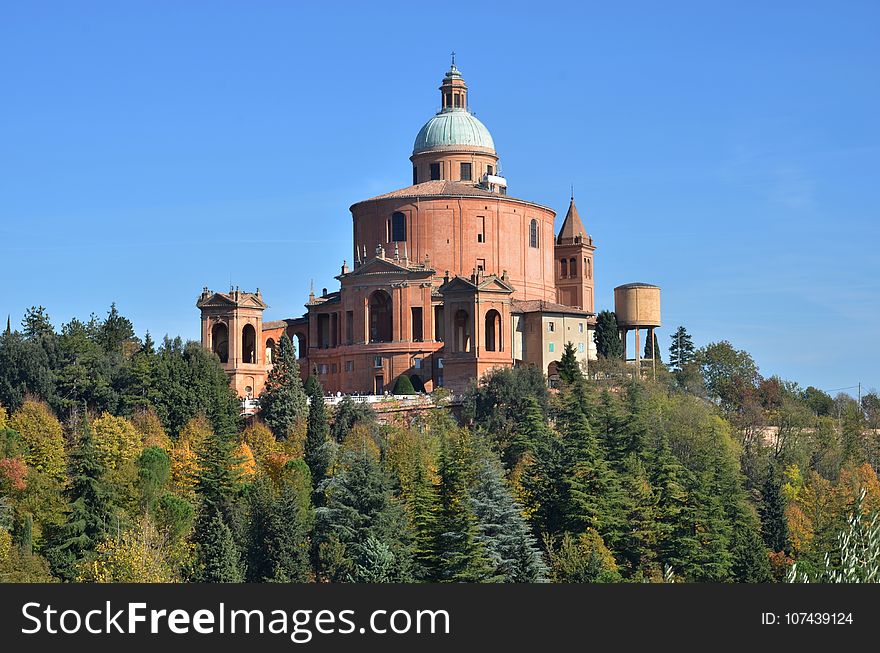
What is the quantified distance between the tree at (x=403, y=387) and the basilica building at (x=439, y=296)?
104 centimetres

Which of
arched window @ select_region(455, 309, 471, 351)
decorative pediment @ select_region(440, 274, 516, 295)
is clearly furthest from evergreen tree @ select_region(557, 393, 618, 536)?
arched window @ select_region(455, 309, 471, 351)

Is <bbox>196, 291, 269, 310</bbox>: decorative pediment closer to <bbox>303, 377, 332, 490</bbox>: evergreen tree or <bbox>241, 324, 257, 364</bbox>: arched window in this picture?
<bbox>241, 324, 257, 364</bbox>: arched window

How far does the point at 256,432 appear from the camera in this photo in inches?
3223

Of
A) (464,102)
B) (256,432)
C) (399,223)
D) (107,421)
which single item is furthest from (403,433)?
(464,102)

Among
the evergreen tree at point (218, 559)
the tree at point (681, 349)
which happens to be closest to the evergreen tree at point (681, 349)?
the tree at point (681, 349)

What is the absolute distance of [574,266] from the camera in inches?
4176

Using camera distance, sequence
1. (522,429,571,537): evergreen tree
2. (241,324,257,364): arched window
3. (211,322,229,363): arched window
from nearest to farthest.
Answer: (522,429,571,537): evergreen tree < (211,322,229,363): arched window < (241,324,257,364): arched window

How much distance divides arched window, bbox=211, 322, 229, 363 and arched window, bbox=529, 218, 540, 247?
57.1 feet

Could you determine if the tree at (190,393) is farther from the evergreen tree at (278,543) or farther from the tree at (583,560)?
the tree at (583,560)

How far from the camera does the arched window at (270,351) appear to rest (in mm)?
98500

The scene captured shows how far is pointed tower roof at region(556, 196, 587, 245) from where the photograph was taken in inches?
4200

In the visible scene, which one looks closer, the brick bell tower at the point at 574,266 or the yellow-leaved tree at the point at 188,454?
the yellow-leaved tree at the point at 188,454

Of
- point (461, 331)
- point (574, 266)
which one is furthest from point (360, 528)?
point (574, 266)

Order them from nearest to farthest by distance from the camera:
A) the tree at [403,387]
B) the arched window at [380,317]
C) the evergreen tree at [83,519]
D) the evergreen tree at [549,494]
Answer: the evergreen tree at [83,519]
the evergreen tree at [549,494]
the tree at [403,387]
the arched window at [380,317]
